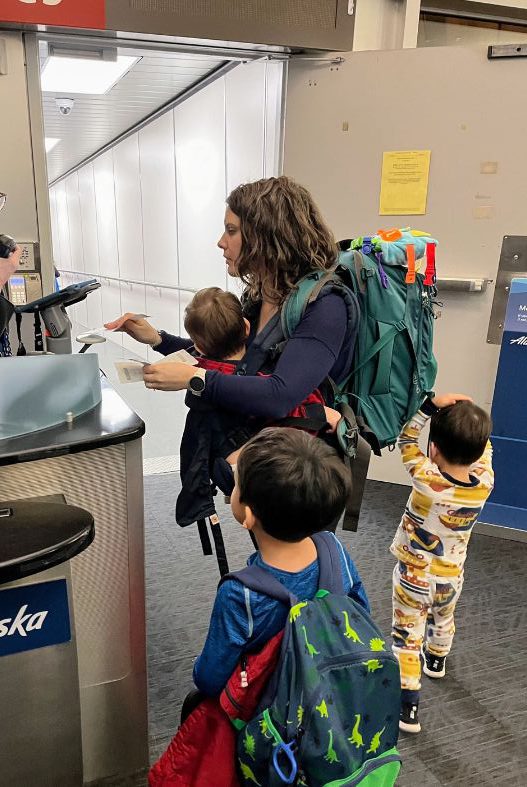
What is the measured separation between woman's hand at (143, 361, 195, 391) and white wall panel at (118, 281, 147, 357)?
511 cm

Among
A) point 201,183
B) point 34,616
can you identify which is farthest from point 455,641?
point 201,183

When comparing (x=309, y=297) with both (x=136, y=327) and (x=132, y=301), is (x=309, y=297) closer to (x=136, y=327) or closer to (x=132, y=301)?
(x=136, y=327)

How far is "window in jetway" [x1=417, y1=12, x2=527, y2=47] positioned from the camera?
3.20m

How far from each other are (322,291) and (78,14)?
1.84 m

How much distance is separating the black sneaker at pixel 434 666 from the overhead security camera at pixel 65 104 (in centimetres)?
482

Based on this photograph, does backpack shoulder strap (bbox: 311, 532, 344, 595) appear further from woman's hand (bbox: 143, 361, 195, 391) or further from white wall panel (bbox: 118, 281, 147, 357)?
white wall panel (bbox: 118, 281, 147, 357)

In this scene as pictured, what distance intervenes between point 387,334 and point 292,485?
2.39 ft

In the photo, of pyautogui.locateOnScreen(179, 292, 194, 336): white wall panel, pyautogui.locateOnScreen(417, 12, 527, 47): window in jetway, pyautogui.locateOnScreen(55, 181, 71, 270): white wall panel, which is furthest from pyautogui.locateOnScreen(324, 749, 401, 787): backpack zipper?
pyautogui.locateOnScreen(55, 181, 71, 270): white wall panel

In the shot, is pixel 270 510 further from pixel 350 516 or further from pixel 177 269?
pixel 177 269

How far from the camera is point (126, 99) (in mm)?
4832

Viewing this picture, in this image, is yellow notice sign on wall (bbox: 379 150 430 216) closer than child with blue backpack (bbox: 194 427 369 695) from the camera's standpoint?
No

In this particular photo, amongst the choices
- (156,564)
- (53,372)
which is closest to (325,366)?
(53,372)

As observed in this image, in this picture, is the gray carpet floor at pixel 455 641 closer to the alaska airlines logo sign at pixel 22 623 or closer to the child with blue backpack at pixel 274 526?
the alaska airlines logo sign at pixel 22 623

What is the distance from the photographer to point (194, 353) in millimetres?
1638
